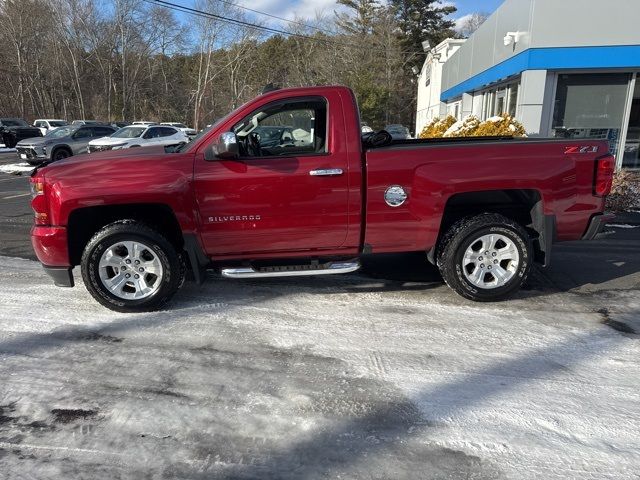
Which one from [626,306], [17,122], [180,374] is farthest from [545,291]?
[17,122]

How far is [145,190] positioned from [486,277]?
125 inches

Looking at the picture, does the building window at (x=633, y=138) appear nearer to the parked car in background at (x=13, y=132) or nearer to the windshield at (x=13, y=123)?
the parked car in background at (x=13, y=132)

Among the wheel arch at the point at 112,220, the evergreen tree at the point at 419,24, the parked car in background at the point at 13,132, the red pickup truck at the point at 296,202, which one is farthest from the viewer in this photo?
the evergreen tree at the point at 419,24

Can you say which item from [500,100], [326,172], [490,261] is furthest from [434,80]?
[326,172]

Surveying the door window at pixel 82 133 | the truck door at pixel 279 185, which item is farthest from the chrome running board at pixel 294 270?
the door window at pixel 82 133

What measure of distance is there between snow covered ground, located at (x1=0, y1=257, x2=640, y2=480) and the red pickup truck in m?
0.40

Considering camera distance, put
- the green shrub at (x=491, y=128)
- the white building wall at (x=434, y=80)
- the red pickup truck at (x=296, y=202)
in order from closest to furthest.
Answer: the red pickup truck at (x=296, y=202) → the green shrub at (x=491, y=128) → the white building wall at (x=434, y=80)

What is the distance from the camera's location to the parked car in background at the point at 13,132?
2752cm

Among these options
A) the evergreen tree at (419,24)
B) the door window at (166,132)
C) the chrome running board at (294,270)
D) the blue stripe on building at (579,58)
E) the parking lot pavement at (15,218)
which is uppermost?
the evergreen tree at (419,24)

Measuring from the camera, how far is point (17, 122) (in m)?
29.4

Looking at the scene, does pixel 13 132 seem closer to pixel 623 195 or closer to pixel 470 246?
pixel 623 195

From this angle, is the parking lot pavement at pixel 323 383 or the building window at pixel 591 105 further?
the building window at pixel 591 105

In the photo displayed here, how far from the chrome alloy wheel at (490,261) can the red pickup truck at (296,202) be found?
1cm

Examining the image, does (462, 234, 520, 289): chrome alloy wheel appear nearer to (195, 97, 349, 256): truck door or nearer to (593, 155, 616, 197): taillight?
(593, 155, 616, 197): taillight
